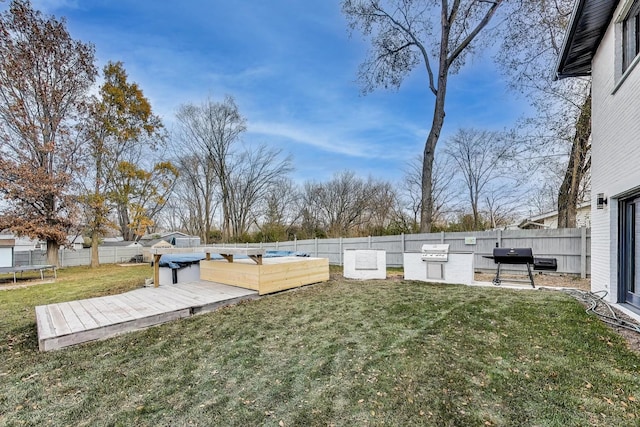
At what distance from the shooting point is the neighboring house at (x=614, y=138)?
4.13 meters

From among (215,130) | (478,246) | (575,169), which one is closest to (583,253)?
(478,246)

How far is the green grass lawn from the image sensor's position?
2.01 m

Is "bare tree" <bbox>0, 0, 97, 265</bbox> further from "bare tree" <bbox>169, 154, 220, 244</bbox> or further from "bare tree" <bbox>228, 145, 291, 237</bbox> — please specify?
"bare tree" <bbox>228, 145, 291, 237</bbox>

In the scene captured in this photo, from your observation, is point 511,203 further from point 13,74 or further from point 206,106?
Result: point 13,74

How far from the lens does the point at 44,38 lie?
37.6 ft

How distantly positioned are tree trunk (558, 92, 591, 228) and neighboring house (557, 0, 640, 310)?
4689 millimetres

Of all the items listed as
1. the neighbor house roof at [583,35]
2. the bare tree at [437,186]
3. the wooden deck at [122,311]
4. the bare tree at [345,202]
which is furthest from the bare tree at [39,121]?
the bare tree at [437,186]

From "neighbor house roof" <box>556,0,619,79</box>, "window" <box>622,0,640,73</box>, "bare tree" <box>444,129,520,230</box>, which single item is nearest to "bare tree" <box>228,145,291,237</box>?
"bare tree" <box>444,129,520,230</box>

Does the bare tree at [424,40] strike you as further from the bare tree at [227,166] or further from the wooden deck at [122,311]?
the bare tree at [227,166]

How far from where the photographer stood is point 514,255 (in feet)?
21.0

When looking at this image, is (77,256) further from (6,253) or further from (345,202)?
(345,202)

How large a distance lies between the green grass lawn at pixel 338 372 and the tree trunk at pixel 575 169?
24.8 ft

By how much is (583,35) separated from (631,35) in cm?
109

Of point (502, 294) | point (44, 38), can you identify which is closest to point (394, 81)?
point (502, 294)
